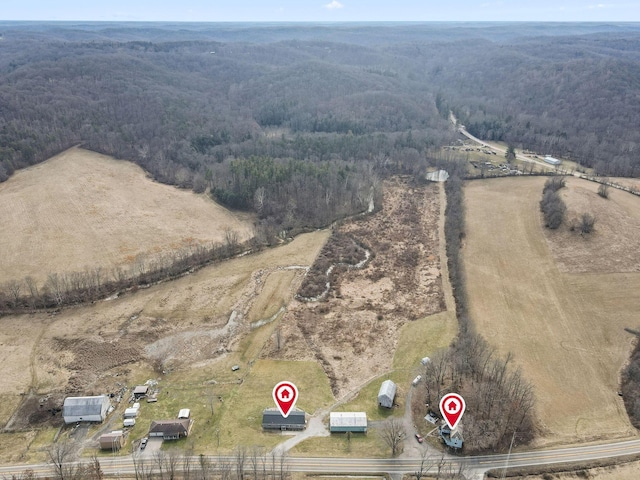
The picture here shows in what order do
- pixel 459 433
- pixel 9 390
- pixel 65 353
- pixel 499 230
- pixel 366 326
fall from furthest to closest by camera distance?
pixel 499 230
pixel 366 326
pixel 65 353
pixel 9 390
pixel 459 433

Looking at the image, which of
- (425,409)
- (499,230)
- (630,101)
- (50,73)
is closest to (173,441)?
(425,409)

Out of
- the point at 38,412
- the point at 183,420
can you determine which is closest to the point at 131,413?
the point at 183,420

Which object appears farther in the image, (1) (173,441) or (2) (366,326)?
(2) (366,326)

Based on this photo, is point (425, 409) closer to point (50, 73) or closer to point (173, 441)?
point (173, 441)

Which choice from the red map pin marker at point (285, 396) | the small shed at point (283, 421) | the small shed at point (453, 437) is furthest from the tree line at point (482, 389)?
the red map pin marker at point (285, 396)

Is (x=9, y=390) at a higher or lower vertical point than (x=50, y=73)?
lower

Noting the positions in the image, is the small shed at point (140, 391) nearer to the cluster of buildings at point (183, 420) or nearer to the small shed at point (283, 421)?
the cluster of buildings at point (183, 420)

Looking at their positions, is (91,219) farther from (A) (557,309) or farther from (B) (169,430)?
(A) (557,309)
